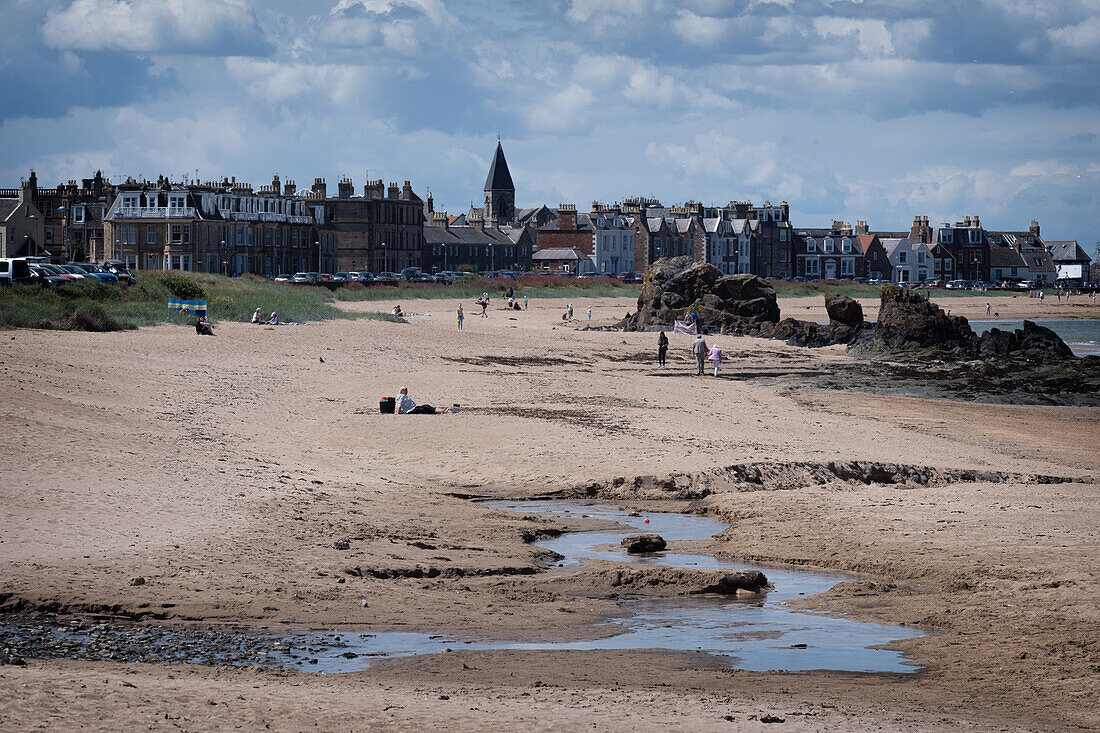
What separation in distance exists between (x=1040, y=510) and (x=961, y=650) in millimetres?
6027

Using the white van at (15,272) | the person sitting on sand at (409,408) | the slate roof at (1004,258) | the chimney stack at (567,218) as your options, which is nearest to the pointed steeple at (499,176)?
the chimney stack at (567,218)

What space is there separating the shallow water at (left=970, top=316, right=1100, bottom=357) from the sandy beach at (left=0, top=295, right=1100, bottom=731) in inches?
1178

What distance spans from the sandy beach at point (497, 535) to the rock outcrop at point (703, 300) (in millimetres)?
29824

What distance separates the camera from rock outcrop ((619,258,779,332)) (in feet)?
201

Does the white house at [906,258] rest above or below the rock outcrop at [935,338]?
above

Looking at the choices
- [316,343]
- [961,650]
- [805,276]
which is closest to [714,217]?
[805,276]

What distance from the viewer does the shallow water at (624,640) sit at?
10.0 metres

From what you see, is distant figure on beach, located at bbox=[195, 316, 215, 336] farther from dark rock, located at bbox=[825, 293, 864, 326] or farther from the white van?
dark rock, located at bbox=[825, 293, 864, 326]

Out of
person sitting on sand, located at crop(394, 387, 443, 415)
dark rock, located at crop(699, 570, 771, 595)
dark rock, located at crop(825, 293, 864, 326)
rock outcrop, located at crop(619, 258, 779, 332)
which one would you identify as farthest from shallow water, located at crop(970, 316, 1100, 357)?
dark rock, located at crop(699, 570, 771, 595)

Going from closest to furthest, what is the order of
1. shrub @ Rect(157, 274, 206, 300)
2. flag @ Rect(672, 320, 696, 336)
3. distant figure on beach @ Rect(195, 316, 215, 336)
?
distant figure on beach @ Rect(195, 316, 215, 336), shrub @ Rect(157, 274, 206, 300), flag @ Rect(672, 320, 696, 336)

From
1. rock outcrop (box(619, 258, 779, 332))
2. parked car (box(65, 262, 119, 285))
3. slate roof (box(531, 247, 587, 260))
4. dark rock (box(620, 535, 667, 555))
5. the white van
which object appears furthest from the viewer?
slate roof (box(531, 247, 587, 260))

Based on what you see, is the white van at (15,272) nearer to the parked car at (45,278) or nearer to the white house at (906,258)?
the parked car at (45,278)

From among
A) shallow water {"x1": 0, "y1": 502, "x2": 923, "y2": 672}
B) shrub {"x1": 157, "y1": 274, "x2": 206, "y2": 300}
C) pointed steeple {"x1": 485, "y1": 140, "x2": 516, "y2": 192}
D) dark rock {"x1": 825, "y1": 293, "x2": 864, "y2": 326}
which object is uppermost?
pointed steeple {"x1": 485, "y1": 140, "x2": 516, "y2": 192}

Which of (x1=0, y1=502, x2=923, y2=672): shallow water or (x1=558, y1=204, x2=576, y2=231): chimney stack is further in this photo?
(x1=558, y1=204, x2=576, y2=231): chimney stack
